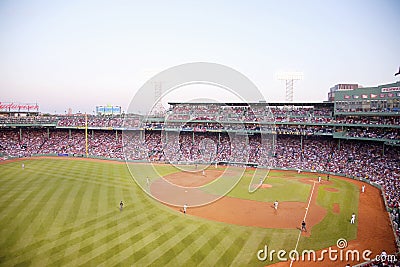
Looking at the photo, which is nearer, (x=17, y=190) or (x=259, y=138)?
(x=17, y=190)

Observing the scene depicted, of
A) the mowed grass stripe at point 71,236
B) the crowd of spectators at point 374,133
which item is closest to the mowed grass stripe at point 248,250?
the mowed grass stripe at point 71,236

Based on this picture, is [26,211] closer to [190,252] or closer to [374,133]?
[190,252]

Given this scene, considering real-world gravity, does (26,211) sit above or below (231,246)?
above

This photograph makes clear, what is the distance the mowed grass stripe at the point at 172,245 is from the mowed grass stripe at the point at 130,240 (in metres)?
0.51

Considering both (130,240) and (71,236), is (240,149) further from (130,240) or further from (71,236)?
(71,236)

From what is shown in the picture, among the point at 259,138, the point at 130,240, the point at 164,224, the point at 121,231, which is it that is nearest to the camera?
the point at 130,240

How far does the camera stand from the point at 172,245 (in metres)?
18.1

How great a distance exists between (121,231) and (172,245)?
407 centimetres

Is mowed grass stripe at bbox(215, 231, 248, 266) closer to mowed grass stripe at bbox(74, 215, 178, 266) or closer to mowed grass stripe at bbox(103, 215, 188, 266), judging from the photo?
mowed grass stripe at bbox(103, 215, 188, 266)

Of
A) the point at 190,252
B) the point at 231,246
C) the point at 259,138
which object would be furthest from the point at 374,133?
the point at 190,252

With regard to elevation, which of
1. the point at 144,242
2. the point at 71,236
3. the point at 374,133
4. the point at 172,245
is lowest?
the point at 172,245

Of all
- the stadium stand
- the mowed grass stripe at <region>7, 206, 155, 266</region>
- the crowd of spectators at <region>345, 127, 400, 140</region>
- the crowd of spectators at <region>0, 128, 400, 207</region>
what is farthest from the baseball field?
the crowd of spectators at <region>345, 127, 400, 140</region>

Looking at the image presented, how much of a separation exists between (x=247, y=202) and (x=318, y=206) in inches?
261

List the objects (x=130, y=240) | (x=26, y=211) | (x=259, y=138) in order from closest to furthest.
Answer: (x=130, y=240), (x=26, y=211), (x=259, y=138)
